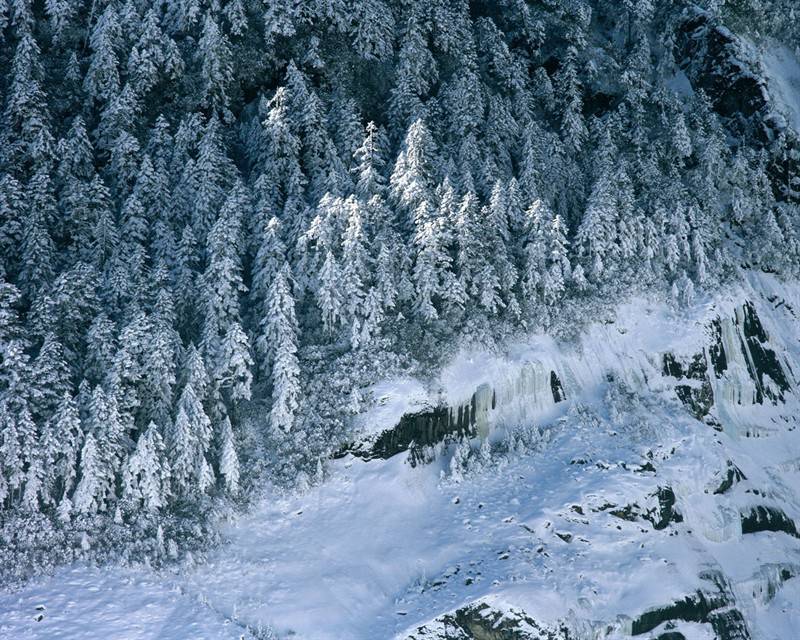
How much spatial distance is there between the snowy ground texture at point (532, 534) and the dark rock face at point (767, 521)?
376 mm

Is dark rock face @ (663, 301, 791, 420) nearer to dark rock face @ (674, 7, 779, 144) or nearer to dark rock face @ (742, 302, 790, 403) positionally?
dark rock face @ (742, 302, 790, 403)

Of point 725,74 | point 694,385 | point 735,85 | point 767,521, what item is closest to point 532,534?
point 767,521

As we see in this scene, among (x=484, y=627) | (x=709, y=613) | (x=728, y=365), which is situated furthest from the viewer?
(x=728, y=365)

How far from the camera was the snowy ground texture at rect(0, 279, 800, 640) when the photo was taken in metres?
30.7

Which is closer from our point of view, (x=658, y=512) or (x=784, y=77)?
(x=658, y=512)

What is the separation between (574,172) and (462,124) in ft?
22.5

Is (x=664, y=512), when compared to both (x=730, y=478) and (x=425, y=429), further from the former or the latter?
(x=425, y=429)

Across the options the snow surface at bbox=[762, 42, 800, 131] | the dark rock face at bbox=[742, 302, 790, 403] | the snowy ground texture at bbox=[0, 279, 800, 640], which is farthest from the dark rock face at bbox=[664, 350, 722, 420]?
the snow surface at bbox=[762, 42, 800, 131]

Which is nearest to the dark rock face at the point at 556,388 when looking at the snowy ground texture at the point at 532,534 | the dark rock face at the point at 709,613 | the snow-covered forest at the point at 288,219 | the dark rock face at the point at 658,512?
the snowy ground texture at the point at 532,534

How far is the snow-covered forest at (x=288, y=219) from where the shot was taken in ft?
109

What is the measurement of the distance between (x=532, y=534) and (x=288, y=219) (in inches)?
723

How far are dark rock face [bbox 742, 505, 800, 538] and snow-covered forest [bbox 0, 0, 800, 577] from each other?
38.1 feet

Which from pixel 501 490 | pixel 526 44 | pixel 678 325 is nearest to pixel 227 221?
pixel 501 490

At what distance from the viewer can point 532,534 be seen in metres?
34.3
